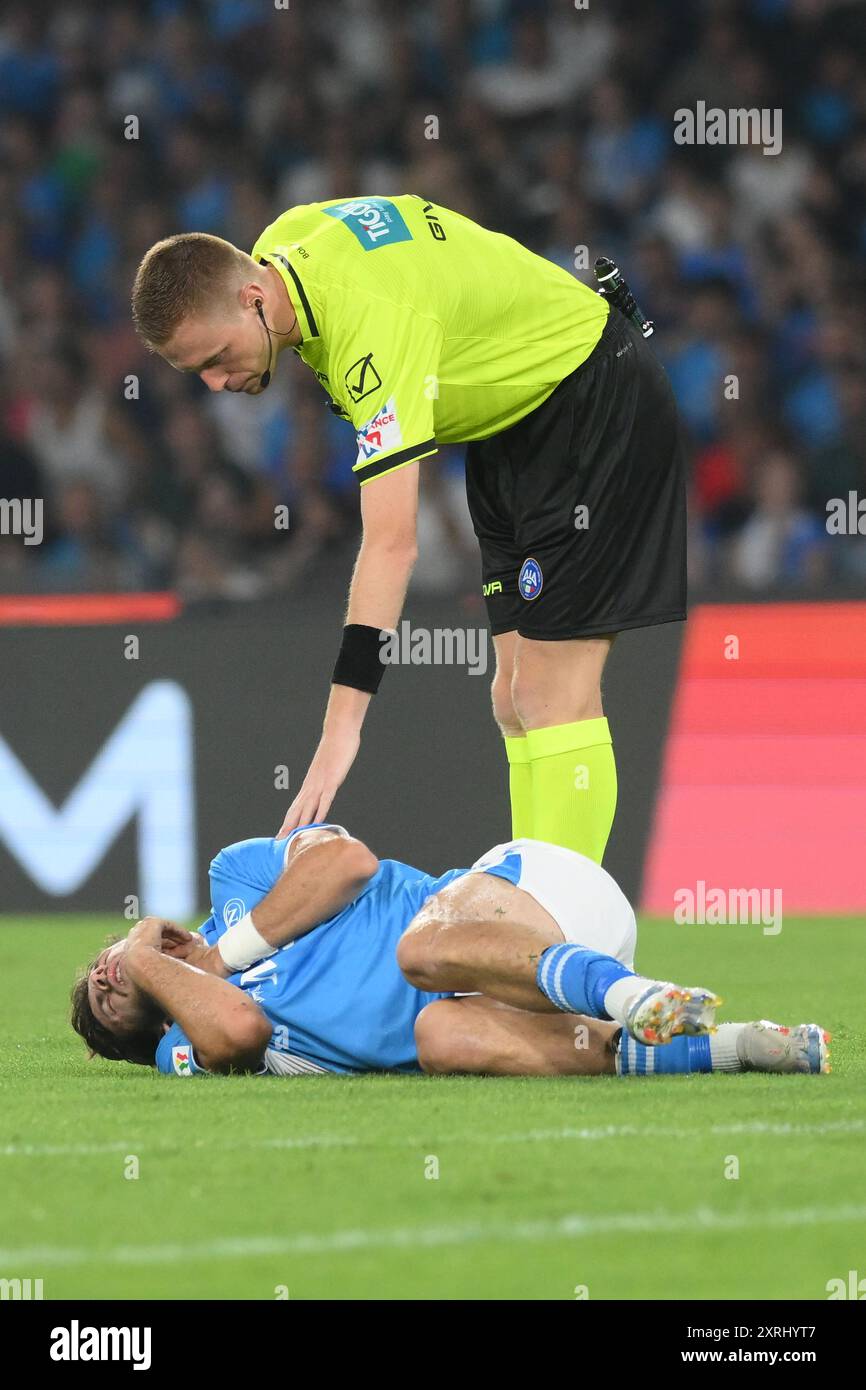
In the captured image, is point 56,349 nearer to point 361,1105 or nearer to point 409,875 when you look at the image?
point 409,875

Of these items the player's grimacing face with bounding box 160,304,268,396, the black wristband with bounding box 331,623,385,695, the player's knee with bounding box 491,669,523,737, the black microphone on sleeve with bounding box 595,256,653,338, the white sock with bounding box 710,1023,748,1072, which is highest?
the black microphone on sleeve with bounding box 595,256,653,338

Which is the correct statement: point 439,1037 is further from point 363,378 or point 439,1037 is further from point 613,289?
point 613,289

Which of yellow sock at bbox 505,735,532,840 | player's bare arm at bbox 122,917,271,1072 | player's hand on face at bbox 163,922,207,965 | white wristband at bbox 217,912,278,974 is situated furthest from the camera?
yellow sock at bbox 505,735,532,840

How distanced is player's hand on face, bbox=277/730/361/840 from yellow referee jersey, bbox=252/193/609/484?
2.08 feet

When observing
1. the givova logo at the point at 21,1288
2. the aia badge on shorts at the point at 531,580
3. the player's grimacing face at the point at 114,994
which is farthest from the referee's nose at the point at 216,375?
the givova logo at the point at 21,1288

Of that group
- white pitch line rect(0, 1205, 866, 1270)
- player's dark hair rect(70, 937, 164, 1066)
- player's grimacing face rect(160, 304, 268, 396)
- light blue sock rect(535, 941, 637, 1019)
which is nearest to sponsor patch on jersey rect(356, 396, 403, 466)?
player's grimacing face rect(160, 304, 268, 396)

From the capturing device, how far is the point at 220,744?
9320 millimetres

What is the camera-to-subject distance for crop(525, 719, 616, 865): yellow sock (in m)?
5.53

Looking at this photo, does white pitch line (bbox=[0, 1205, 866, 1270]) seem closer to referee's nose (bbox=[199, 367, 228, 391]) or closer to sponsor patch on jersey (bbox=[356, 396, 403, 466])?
sponsor patch on jersey (bbox=[356, 396, 403, 466])

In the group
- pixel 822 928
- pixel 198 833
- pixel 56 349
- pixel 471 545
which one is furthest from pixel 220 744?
pixel 56 349

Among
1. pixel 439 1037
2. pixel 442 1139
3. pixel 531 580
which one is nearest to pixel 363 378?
pixel 531 580

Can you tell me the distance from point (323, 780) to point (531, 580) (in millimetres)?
1043

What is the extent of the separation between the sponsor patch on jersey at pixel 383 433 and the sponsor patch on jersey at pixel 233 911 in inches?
46.7
